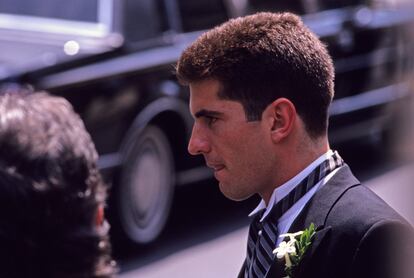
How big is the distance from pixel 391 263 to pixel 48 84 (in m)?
4.13

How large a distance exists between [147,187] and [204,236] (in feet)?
2.38

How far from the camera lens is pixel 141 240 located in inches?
277

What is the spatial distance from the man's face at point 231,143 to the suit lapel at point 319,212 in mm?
149

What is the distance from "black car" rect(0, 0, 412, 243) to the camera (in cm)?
640

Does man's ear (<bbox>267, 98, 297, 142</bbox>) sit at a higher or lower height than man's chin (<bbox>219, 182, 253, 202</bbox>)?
higher

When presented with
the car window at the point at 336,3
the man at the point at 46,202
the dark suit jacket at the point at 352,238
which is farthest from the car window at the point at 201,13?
the man at the point at 46,202

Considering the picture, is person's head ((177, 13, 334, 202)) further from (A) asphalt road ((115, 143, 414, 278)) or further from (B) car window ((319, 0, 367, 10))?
(B) car window ((319, 0, 367, 10))

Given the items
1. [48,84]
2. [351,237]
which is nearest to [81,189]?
[351,237]

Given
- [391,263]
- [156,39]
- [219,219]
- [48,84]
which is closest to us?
[391,263]

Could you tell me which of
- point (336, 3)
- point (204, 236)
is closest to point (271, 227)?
point (204, 236)

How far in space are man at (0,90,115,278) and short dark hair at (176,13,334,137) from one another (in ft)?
2.49

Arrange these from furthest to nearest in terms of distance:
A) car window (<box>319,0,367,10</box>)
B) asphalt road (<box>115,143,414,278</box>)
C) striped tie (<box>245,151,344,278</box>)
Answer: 1. car window (<box>319,0,367,10</box>)
2. asphalt road (<box>115,143,414,278</box>)
3. striped tie (<box>245,151,344,278</box>)

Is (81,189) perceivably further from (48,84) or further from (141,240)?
(141,240)

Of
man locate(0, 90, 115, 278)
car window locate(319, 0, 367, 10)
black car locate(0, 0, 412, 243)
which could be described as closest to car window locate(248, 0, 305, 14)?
black car locate(0, 0, 412, 243)
